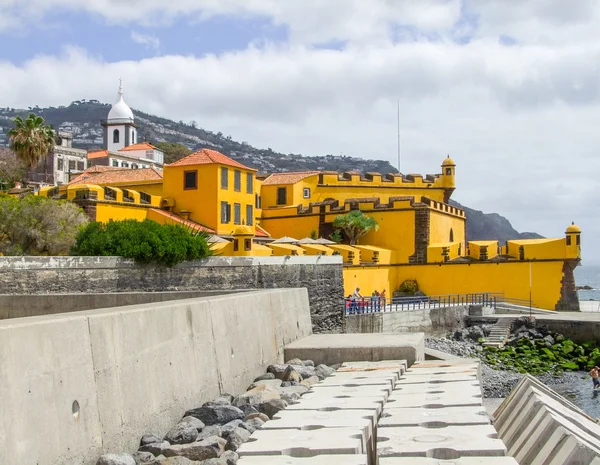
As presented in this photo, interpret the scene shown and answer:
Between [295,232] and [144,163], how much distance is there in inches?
1593

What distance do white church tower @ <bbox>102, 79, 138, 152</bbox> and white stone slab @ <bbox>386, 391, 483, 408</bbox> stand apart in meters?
100

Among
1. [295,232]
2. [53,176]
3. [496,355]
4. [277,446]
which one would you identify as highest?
[53,176]

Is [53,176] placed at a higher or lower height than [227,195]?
higher

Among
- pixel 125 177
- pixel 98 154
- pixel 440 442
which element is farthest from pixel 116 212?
pixel 98 154

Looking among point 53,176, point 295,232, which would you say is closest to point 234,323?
point 295,232

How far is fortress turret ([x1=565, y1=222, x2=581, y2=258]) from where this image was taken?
134 feet

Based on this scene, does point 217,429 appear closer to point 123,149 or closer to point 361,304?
point 361,304

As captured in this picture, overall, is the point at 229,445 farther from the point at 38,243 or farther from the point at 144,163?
the point at 144,163

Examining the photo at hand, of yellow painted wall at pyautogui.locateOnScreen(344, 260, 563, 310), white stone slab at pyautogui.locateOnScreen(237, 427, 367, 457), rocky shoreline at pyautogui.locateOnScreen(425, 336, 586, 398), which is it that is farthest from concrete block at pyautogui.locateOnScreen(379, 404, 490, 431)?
yellow painted wall at pyautogui.locateOnScreen(344, 260, 563, 310)

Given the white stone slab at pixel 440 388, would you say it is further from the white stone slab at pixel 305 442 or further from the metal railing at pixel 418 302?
the metal railing at pixel 418 302

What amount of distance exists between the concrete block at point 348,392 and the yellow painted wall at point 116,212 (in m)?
27.6

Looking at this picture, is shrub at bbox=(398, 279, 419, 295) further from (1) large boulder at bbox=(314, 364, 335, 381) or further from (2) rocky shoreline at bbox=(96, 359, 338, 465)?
(2) rocky shoreline at bbox=(96, 359, 338, 465)

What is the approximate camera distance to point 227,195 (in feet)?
137

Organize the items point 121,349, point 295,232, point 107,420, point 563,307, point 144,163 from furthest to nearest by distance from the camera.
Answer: point 144,163 < point 295,232 < point 563,307 < point 121,349 < point 107,420
